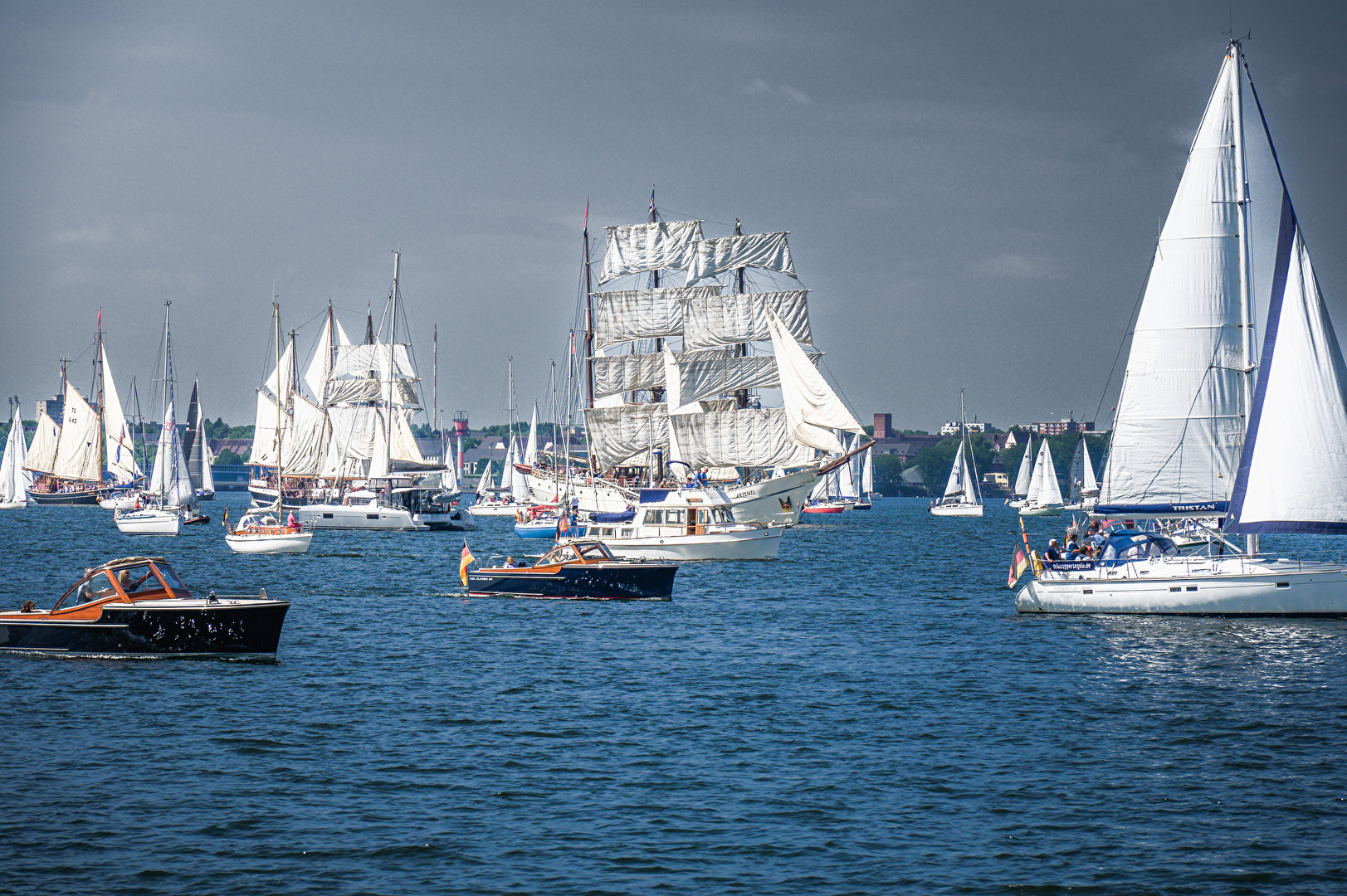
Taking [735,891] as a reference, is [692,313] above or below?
above

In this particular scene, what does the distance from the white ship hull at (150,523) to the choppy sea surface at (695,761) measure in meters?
70.3

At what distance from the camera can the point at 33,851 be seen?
17.2 m

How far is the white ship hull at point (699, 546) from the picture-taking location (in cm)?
6969

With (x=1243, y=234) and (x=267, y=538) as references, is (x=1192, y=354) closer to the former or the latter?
(x=1243, y=234)

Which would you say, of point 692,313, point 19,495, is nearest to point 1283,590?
point 692,313

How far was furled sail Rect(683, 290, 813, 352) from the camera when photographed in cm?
11550

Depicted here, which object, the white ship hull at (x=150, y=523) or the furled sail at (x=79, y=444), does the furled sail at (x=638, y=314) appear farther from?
the furled sail at (x=79, y=444)

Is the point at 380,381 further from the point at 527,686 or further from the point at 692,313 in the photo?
the point at 527,686

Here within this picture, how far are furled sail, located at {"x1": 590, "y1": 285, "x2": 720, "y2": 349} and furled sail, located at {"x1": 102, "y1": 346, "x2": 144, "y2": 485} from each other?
63.1 m

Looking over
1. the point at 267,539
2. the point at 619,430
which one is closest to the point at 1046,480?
the point at 619,430

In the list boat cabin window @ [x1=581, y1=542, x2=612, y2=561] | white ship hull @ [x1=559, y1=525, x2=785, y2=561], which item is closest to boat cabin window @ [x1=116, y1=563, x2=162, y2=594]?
boat cabin window @ [x1=581, y1=542, x2=612, y2=561]

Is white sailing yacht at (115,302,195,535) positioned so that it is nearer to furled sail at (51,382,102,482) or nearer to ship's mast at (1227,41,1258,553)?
furled sail at (51,382,102,482)

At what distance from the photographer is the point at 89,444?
154000 millimetres

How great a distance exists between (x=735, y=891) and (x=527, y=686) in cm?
1555
